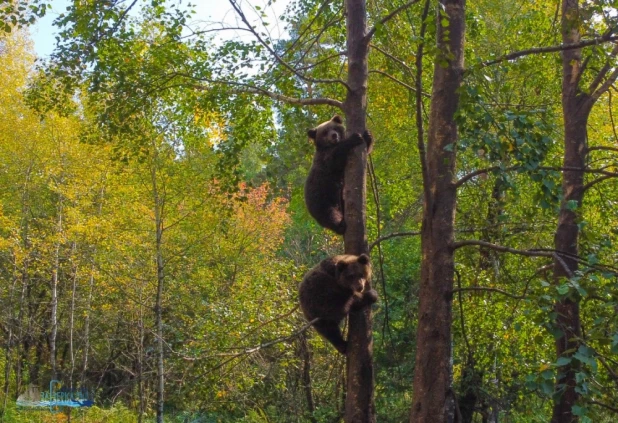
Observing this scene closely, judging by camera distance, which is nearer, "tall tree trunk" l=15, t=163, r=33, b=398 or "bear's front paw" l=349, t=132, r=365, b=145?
"bear's front paw" l=349, t=132, r=365, b=145

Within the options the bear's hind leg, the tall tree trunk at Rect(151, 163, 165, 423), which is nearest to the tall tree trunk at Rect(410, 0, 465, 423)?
the bear's hind leg

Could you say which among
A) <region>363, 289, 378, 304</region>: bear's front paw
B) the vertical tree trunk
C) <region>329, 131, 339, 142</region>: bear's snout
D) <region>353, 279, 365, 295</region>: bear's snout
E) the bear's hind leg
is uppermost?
<region>329, 131, 339, 142</region>: bear's snout

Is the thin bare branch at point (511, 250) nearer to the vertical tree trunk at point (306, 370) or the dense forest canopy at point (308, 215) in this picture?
the dense forest canopy at point (308, 215)

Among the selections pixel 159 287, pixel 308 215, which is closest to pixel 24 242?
pixel 159 287

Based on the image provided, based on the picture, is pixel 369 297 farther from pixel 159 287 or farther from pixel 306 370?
pixel 306 370

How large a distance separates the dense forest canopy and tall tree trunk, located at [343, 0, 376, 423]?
0.19 feet

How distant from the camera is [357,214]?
5023mm

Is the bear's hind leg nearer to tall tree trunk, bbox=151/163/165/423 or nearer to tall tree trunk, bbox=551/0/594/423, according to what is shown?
tall tree trunk, bbox=551/0/594/423

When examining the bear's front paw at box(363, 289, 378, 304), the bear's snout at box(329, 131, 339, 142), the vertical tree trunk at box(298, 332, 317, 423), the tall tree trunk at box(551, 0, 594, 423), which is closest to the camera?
the bear's front paw at box(363, 289, 378, 304)

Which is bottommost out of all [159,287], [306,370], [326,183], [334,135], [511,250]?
[306,370]

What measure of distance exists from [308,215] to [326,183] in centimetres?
709

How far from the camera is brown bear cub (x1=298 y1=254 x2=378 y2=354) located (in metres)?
5.26

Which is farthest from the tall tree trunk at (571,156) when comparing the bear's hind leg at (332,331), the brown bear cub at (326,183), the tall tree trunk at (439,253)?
the brown bear cub at (326,183)

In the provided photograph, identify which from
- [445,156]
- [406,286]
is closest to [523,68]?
[445,156]
